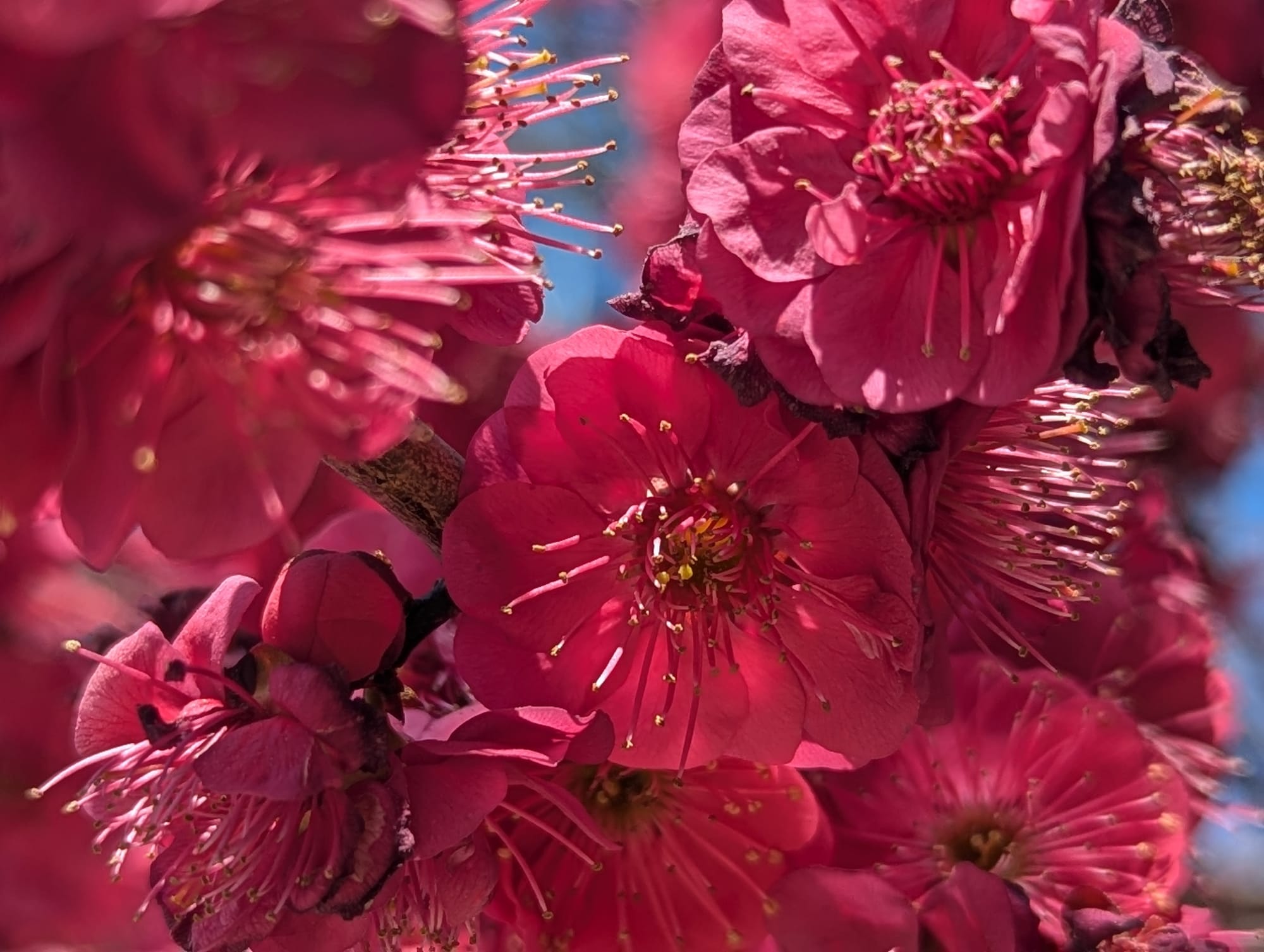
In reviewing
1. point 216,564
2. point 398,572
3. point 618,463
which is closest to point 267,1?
point 618,463

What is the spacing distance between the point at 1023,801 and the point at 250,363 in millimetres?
880

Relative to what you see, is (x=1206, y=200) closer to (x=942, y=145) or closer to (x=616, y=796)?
(x=942, y=145)

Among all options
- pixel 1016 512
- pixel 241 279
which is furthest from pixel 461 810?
pixel 1016 512

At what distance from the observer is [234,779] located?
672 mm

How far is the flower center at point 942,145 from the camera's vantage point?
0.72 metres

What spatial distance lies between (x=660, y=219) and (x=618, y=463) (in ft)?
2.67

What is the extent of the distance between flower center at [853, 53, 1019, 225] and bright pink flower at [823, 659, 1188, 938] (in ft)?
1.65

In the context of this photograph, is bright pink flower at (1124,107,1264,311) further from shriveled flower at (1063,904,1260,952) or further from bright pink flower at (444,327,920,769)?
shriveled flower at (1063,904,1260,952)

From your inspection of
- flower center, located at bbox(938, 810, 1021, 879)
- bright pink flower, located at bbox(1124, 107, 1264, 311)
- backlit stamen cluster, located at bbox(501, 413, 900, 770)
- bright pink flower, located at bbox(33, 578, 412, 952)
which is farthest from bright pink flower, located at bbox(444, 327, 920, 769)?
flower center, located at bbox(938, 810, 1021, 879)

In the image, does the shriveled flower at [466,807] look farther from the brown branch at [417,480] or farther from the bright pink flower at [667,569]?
the brown branch at [417,480]

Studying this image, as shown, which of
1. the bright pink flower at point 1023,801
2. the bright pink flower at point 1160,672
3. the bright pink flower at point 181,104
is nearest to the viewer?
the bright pink flower at point 181,104

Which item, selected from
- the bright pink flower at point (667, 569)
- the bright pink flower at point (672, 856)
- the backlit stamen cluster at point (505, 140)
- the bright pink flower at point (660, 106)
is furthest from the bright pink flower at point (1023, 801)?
the bright pink flower at point (660, 106)

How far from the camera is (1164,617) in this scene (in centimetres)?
121

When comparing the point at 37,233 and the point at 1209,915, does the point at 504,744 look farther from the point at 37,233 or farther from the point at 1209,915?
the point at 1209,915
